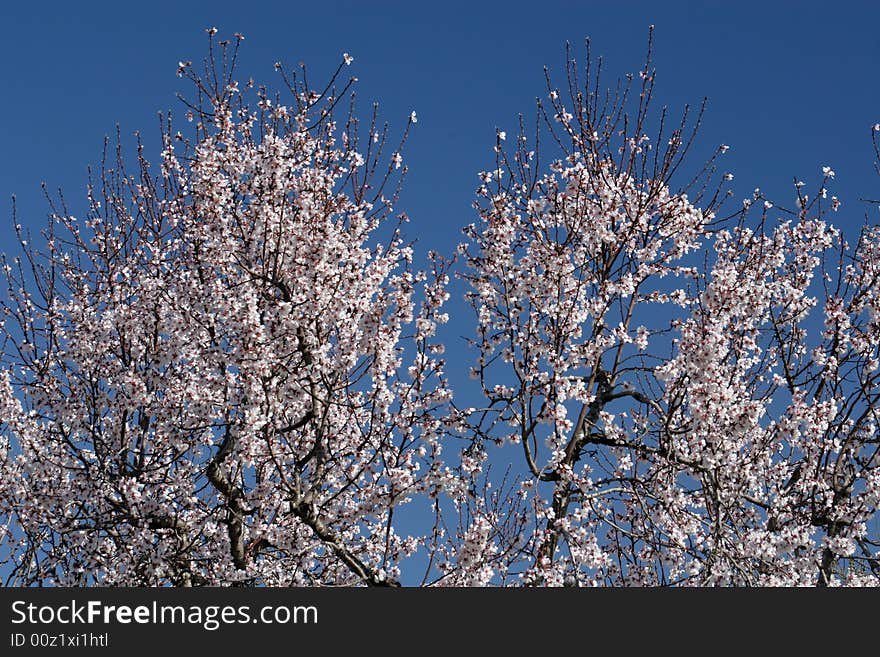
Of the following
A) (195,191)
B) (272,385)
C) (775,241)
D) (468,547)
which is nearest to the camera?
(468,547)

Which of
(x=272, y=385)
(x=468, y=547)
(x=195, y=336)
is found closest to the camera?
(x=468, y=547)

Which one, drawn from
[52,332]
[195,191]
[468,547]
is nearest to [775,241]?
[468,547]

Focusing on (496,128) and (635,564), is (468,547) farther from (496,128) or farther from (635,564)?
(496,128)

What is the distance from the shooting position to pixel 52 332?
11492mm

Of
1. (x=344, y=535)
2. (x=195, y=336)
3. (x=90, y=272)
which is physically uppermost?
(x=90, y=272)

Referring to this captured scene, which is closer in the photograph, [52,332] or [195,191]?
[195,191]

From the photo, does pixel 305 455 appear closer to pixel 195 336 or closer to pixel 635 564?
pixel 195 336

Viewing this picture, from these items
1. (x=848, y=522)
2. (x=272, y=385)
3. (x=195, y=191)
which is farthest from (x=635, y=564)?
(x=195, y=191)

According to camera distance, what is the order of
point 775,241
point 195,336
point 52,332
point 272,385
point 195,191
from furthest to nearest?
point 775,241, point 52,332, point 195,191, point 195,336, point 272,385

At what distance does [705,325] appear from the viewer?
9461 mm

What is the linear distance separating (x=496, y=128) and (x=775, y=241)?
493cm

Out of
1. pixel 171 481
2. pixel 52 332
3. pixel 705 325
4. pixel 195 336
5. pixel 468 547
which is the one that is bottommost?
pixel 468 547

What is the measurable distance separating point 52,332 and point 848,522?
995 centimetres

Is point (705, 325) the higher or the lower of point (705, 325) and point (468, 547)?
the higher
